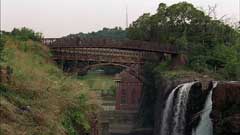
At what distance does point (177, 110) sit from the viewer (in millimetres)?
26344

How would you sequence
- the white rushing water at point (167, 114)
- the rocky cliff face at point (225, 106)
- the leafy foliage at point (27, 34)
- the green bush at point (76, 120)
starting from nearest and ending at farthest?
the green bush at point (76, 120) < the rocky cliff face at point (225, 106) < the white rushing water at point (167, 114) < the leafy foliage at point (27, 34)

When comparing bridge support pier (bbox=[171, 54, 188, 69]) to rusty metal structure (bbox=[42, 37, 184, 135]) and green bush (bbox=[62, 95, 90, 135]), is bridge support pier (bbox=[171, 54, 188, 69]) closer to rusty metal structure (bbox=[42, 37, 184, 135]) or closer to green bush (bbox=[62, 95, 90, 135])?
rusty metal structure (bbox=[42, 37, 184, 135])

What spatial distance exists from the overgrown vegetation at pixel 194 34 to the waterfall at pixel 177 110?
7.79 meters

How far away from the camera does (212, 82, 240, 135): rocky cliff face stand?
1997cm

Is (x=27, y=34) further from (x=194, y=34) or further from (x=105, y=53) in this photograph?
(x=194, y=34)

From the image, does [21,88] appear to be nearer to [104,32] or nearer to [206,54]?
[206,54]

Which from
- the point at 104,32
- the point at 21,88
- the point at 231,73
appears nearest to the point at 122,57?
the point at 231,73

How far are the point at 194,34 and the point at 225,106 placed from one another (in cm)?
2258

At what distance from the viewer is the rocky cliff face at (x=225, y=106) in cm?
1997

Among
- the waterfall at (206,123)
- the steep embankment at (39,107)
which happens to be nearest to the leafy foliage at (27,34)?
the waterfall at (206,123)

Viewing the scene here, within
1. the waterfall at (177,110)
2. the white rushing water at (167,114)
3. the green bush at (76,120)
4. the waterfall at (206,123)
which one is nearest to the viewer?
the green bush at (76,120)

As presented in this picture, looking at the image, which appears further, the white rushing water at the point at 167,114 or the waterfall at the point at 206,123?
the white rushing water at the point at 167,114

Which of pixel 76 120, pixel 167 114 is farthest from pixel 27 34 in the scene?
pixel 76 120

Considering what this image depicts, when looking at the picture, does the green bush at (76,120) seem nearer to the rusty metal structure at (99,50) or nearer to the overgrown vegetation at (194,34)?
the rusty metal structure at (99,50)
